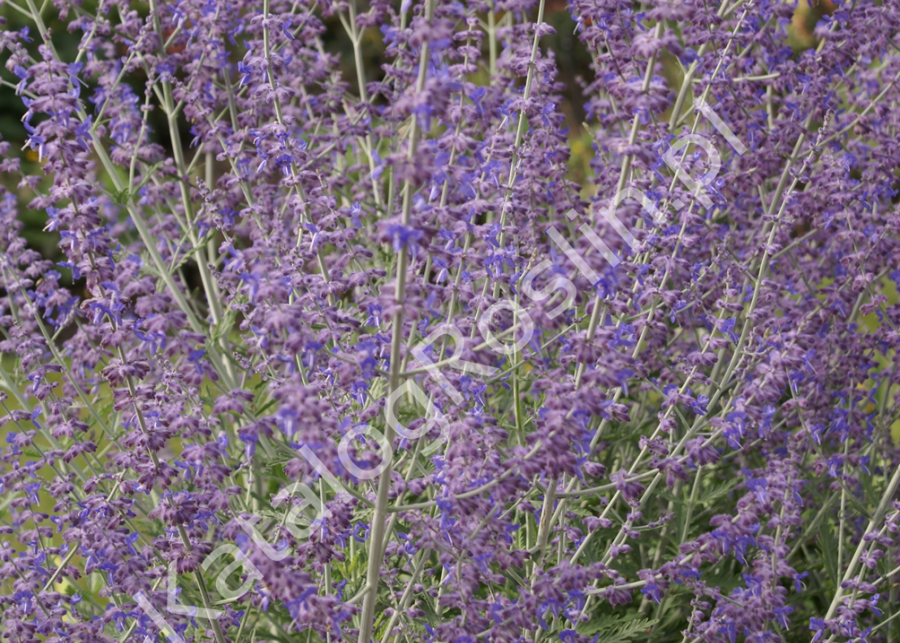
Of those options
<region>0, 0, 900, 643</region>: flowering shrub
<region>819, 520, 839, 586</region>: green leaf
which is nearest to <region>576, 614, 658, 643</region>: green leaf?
<region>0, 0, 900, 643</region>: flowering shrub

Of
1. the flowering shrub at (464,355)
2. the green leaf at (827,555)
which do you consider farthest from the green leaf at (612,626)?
the green leaf at (827,555)

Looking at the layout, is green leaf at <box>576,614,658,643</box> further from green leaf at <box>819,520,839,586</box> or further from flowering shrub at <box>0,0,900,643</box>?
green leaf at <box>819,520,839,586</box>

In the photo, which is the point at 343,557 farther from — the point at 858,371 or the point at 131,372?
the point at 858,371

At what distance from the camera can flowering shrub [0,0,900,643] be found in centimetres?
224

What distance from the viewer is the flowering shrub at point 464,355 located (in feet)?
7.36

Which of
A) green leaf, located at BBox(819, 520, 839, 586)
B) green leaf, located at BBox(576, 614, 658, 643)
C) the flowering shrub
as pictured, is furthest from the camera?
green leaf, located at BBox(819, 520, 839, 586)

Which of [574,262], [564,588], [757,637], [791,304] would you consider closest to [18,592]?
[564,588]

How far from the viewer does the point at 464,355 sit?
221 cm

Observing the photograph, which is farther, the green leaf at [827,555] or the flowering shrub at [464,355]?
the green leaf at [827,555]

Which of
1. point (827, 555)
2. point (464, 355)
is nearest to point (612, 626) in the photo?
point (827, 555)

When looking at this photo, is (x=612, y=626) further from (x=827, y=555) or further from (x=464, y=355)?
(x=464, y=355)

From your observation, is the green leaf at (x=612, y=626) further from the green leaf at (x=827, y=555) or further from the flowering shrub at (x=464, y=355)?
the green leaf at (x=827, y=555)

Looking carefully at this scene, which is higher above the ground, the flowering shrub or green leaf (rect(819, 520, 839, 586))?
the flowering shrub

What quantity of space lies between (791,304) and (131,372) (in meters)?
2.68
